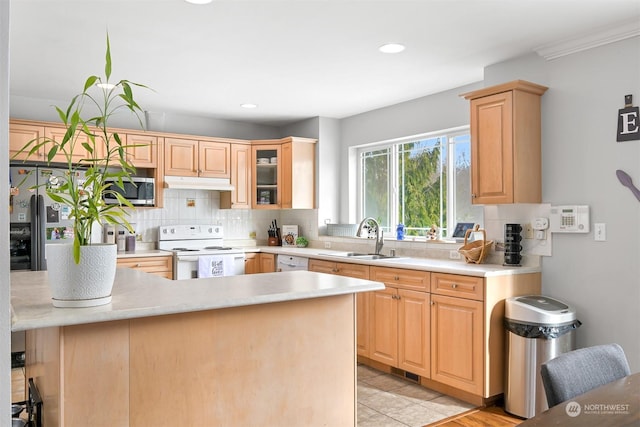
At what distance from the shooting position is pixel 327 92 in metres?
4.71

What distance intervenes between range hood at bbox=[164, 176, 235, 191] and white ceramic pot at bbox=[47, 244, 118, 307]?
3.72m

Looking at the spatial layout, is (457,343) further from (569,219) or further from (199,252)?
(199,252)

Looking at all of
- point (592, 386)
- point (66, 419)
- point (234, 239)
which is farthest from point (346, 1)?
point (234, 239)

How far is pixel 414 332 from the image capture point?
3773 mm

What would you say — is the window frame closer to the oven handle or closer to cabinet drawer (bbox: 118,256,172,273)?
the oven handle

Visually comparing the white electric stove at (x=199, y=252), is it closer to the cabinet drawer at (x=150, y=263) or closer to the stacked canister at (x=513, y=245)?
the cabinet drawer at (x=150, y=263)

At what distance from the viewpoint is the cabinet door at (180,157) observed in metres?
5.42

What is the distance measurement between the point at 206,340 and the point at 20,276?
127 centimetres

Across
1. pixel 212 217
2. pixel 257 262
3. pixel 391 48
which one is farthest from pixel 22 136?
pixel 391 48

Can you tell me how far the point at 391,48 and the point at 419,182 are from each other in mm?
1813

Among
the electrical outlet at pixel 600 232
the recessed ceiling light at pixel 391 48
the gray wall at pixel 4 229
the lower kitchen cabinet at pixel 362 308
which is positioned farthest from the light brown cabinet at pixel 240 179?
the gray wall at pixel 4 229

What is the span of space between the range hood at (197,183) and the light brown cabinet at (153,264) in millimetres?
797

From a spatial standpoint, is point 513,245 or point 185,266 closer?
point 513,245

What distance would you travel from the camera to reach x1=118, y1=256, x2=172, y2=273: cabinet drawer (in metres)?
A: 4.94
